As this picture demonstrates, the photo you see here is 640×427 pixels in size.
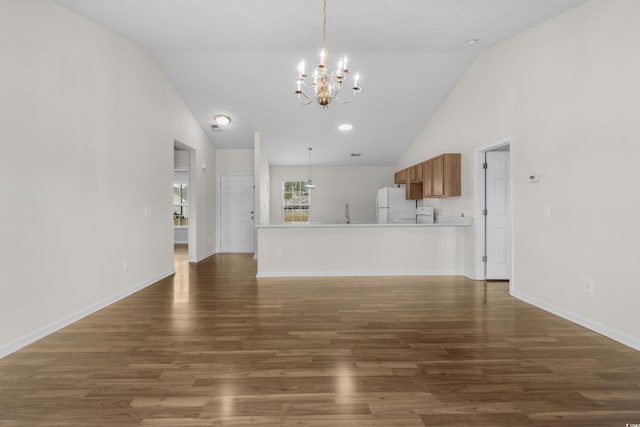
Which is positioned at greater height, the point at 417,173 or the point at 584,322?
the point at 417,173

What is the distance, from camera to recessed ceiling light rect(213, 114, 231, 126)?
6754 millimetres

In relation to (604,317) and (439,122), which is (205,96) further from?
(604,317)

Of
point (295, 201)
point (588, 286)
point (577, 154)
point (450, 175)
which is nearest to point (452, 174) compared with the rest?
point (450, 175)

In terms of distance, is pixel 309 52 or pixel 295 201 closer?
pixel 309 52

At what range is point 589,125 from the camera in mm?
3234

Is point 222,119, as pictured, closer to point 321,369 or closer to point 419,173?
point 419,173

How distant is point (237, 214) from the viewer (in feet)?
28.2

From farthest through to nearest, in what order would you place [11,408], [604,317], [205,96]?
[205,96] → [604,317] → [11,408]

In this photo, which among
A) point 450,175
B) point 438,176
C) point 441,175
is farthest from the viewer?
point 438,176

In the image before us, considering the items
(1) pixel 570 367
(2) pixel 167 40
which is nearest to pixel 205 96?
(2) pixel 167 40

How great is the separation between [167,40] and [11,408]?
4.17m

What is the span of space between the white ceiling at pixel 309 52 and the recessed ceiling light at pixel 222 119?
0.13 m

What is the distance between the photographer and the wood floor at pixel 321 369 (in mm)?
1865

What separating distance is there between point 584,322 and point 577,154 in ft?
5.38
